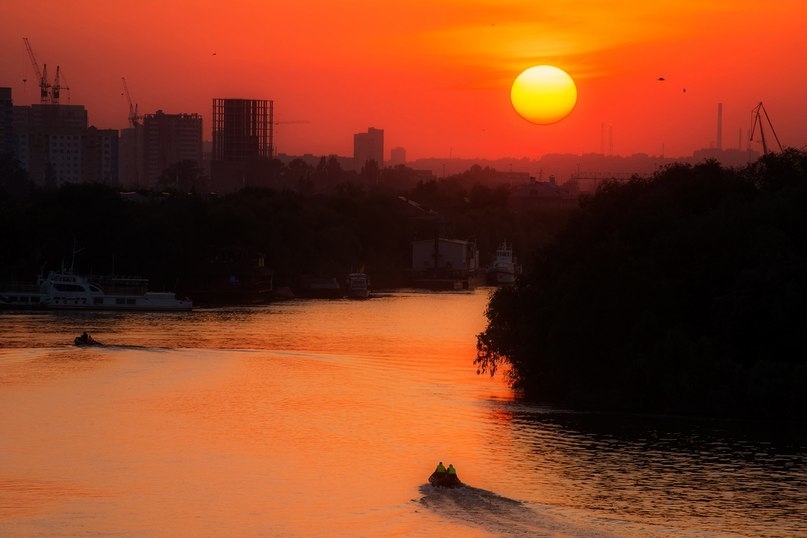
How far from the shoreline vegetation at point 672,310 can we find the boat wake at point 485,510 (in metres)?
16.4

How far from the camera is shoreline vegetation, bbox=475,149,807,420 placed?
54.2m

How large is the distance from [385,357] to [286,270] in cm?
6671

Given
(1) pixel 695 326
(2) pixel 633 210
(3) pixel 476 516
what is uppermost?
(2) pixel 633 210

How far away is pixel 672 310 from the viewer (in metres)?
58.0

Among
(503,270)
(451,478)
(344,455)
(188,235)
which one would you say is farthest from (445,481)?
(503,270)

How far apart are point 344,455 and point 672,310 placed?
59.3ft

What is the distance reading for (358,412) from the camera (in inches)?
2190

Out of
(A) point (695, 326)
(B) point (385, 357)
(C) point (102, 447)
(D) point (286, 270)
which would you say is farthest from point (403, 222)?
(C) point (102, 447)

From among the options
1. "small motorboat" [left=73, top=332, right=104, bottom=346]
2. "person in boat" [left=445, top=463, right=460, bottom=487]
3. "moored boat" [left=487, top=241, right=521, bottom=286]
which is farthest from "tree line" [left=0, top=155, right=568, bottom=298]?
"person in boat" [left=445, top=463, right=460, bottom=487]

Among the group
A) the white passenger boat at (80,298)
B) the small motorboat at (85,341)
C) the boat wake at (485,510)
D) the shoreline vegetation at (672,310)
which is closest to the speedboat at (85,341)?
the small motorboat at (85,341)

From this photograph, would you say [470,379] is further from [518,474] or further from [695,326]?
[518,474]

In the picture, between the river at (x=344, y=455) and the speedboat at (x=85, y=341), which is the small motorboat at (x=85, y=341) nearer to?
the speedboat at (x=85, y=341)

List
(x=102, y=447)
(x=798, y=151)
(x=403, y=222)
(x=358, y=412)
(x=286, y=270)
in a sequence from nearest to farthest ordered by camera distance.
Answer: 1. (x=102, y=447)
2. (x=358, y=412)
3. (x=798, y=151)
4. (x=286, y=270)
5. (x=403, y=222)

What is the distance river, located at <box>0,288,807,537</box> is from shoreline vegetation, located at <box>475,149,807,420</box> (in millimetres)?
1606
